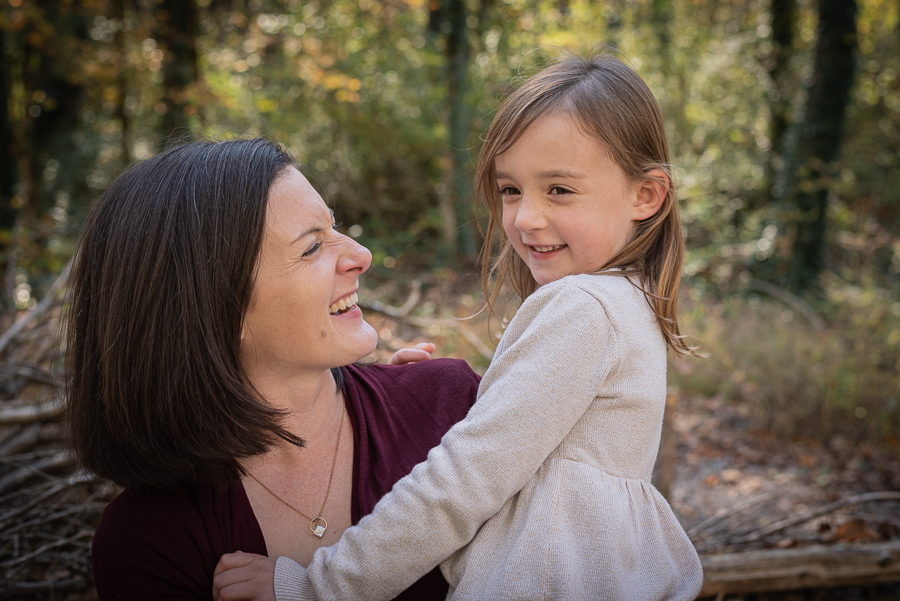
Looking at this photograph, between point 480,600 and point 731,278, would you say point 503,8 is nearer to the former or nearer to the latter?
point 731,278

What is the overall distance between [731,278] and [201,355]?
10191 millimetres

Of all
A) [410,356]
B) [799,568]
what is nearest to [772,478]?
[799,568]

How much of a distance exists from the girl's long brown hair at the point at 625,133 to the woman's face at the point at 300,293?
1.88 feet

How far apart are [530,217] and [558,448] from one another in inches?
24.6

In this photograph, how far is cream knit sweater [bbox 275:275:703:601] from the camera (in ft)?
4.89

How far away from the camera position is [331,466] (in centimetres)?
184

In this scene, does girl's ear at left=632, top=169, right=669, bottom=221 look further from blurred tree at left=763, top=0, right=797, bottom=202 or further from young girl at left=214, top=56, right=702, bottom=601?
blurred tree at left=763, top=0, right=797, bottom=202

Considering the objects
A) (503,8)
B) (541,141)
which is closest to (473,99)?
(503,8)

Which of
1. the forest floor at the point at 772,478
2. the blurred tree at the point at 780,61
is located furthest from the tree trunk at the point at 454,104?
the blurred tree at the point at 780,61

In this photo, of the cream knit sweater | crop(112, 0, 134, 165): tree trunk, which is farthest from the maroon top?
crop(112, 0, 134, 165): tree trunk

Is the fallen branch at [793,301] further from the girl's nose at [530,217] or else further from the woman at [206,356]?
the woman at [206,356]

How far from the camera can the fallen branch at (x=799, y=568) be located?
2902 millimetres

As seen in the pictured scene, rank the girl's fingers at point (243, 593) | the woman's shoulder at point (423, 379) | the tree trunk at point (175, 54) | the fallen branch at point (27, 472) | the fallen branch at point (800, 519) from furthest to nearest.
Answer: the tree trunk at point (175, 54) → the fallen branch at point (800, 519) → the fallen branch at point (27, 472) → the woman's shoulder at point (423, 379) → the girl's fingers at point (243, 593)

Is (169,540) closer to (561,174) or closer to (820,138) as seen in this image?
(561,174)
